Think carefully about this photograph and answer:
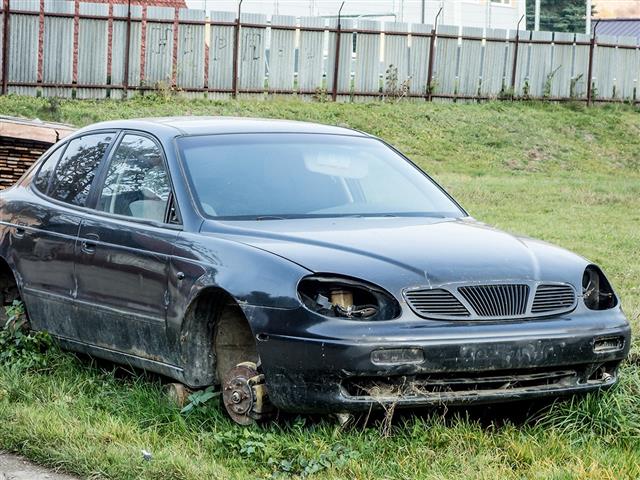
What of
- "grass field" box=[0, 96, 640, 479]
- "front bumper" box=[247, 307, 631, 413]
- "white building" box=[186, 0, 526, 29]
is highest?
"white building" box=[186, 0, 526, 29]

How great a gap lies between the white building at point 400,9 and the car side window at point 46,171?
28.9 m

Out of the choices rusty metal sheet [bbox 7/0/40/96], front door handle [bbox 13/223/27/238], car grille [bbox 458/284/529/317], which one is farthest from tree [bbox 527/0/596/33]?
car grille [bbox 458/284/529/317]

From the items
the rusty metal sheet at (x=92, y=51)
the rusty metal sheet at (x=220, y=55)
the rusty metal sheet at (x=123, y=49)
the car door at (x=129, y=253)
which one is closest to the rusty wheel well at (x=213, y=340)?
the car door at (x=129, y=253)

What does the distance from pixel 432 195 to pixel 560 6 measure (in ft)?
152

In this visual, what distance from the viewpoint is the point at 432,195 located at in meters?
7.01

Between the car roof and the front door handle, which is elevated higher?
the car roof

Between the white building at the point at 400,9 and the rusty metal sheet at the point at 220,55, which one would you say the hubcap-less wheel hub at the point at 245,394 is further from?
the white building at the point at 400,9

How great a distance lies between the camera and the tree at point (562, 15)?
51.3m

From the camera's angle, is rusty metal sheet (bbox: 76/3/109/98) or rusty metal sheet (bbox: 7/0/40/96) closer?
rusty metal sheet (bbox: 7/0/40/96)

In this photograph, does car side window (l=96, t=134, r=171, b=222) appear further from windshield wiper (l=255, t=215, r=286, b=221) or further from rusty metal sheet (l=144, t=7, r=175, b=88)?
rusty metal sheet (l=144, t=7, r=175, b=88)

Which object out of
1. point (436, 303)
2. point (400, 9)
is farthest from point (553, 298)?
point (400, 9)

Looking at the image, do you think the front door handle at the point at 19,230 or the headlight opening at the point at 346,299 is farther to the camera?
the front door handle at the point at 19,230

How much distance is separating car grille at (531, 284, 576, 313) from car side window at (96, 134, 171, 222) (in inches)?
74.2

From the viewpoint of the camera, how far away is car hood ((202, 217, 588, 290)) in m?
5.45
